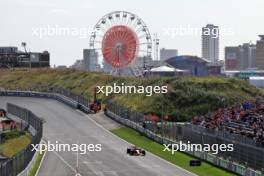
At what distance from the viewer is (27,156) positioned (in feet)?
151

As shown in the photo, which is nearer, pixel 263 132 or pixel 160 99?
pixel 263 132

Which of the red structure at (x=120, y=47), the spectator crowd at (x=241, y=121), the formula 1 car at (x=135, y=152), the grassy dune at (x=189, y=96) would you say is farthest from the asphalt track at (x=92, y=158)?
the red structure at (x=120, y=47)

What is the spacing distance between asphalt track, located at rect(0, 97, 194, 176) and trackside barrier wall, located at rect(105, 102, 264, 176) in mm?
2737

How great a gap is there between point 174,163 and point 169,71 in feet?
285

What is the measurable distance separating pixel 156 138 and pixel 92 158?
1120cm

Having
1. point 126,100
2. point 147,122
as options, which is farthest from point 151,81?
point 147,122

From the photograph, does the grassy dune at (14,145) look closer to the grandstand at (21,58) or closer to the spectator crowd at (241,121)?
the spectator crowd at (241,121)

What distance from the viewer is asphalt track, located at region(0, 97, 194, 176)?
48125 millimetres

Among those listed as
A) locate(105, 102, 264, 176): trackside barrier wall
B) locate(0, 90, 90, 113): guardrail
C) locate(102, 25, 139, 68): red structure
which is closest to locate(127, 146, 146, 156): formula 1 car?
locate(105, 102, 264, 176): trackside barrier wall

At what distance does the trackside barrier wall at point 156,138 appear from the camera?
45.0 metres

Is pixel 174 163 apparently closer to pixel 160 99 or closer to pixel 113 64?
pixel 160 99

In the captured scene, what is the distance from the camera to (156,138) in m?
64.9

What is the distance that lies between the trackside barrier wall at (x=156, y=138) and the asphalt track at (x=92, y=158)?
274cm

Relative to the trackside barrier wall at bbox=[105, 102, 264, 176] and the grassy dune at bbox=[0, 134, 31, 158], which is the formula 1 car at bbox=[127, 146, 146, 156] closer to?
the trackside barrier wall at bbox=[105, 102, 264, 176]
